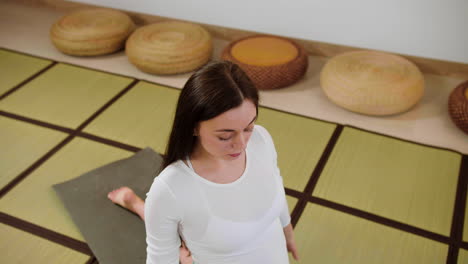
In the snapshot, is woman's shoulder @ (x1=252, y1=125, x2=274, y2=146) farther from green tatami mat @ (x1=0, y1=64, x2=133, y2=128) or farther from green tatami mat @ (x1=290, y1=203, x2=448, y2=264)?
green tatami mat @ (x1=0, y1=64, x2=133, y2=128)

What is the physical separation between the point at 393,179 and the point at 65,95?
2.03 m

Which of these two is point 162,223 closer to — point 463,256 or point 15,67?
point 463,256

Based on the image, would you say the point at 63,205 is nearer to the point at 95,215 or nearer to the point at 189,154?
the point at 95,215

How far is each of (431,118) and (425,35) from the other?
62cm

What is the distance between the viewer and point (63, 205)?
7.25 ft

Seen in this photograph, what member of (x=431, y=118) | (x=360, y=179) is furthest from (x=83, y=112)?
(x=431, y=118)

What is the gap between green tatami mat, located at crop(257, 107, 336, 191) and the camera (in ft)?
7.66

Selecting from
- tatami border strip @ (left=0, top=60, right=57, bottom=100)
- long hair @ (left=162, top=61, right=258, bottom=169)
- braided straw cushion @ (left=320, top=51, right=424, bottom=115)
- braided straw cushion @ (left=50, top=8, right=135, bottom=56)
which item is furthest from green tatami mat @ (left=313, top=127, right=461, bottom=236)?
tatami border strip @ (left=0, top=60, right=57, bottom=100)

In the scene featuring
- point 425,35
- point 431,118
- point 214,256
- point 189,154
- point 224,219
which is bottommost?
point 431,118

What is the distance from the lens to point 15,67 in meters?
3.32

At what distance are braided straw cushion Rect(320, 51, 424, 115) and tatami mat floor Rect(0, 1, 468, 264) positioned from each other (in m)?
Result: 0.15

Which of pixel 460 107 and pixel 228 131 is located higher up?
pixel 228 131

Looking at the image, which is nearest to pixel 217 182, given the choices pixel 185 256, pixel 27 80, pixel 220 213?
pixel 220 213

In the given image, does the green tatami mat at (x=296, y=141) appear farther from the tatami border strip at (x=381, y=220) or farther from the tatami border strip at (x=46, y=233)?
the tatami border strip at (x=46, y=233)
